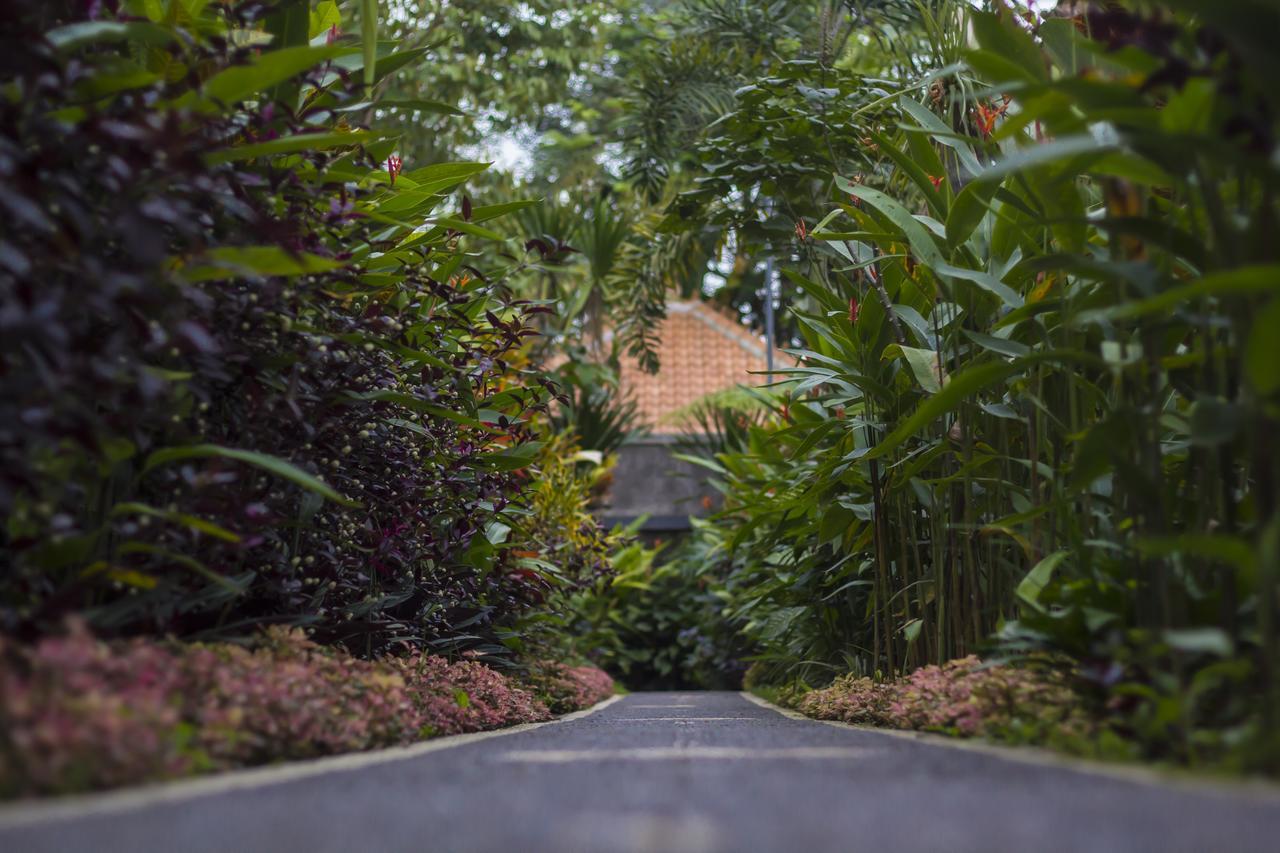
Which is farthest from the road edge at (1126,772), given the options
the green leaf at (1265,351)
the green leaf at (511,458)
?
the green leaf at (511,458)

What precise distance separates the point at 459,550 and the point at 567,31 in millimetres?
10513

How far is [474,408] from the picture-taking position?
12.8 feet

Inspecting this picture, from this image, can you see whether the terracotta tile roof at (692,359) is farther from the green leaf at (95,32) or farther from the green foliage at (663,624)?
the green leaf at (95,32)

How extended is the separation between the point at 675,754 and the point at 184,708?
0.98 meters

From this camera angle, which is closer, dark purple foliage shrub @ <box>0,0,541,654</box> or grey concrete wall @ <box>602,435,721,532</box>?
dark purple foliage shrub @ <box>0,0,541,654</box>

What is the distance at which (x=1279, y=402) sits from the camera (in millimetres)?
1786

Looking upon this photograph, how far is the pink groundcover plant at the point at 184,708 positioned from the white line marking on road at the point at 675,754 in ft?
1.35

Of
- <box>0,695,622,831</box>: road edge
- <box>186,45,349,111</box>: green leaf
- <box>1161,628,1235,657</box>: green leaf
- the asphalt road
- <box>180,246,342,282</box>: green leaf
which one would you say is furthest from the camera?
<box>186,45,349,111</box>: green leaf

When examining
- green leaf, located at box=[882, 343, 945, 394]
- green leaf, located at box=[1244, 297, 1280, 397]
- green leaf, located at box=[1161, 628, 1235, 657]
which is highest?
green leaf, located at box=[882, 343, 945, 394]

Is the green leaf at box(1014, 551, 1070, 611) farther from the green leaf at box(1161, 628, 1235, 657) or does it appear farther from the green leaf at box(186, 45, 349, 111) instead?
the green leaf at box(186, 45, 349, 111)

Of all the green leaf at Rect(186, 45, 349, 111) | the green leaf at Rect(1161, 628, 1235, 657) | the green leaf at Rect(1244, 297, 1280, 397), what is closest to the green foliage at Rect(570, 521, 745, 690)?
the green leaf at Rect(186, 45, 349, 111)

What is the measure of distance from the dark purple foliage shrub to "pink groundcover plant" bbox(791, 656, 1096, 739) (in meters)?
1.48

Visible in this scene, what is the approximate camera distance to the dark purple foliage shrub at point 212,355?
1990 mm

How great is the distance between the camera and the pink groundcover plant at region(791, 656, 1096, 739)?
230cm
